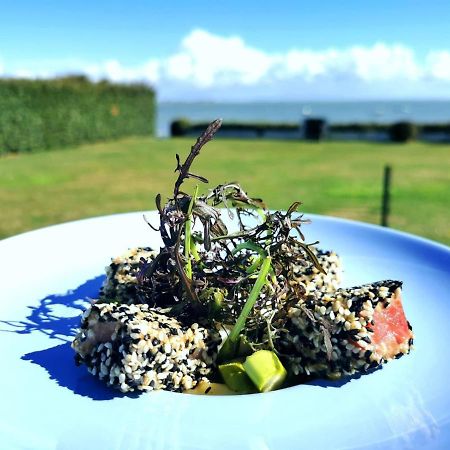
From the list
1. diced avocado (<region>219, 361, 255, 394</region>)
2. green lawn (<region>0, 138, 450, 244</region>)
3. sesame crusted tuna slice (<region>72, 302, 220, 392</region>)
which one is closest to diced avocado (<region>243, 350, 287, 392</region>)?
diced avocado (<region>219, 361, 255, 394</region>)

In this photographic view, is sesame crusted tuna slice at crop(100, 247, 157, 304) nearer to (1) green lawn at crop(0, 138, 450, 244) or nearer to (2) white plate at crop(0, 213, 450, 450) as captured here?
(2) white plate at crop(0, 213, 450, 450)

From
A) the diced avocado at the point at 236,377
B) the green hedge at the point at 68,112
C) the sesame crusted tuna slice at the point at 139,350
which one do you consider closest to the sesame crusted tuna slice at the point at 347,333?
the diced avocado at the point at 236,377

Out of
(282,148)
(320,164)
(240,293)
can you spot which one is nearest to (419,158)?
(320,164)

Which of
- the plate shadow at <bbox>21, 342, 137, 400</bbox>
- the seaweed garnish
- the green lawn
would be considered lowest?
the green lawn

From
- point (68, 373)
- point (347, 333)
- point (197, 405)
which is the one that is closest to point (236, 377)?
point (197, 405)

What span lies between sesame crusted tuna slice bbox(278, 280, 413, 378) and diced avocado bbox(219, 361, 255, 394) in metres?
0.19

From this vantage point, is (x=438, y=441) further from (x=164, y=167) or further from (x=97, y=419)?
(x=164, y=167)

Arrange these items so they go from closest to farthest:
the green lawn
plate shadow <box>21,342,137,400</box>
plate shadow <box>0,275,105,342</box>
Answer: plate shadow <box>21,342,137,400</box> < plate shadow <box>0,275,105,342</box> < the green lawn

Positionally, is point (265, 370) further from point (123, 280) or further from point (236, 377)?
point (123, 280)

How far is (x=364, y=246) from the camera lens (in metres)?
3.54

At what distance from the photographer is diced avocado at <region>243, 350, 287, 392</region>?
202cm

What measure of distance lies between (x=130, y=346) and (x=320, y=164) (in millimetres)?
17743

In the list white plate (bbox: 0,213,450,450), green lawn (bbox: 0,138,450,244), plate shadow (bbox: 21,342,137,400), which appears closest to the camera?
white plate (bbox: 0,213,450,450)

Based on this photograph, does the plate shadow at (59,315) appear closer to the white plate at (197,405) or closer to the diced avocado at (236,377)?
the white plate at (197,405)
